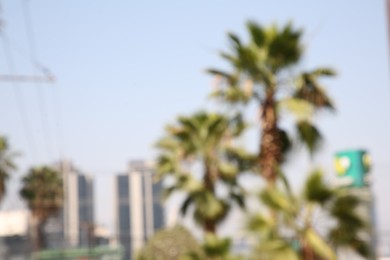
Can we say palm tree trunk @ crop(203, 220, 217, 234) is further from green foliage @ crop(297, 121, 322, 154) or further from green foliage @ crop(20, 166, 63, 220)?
green foliage @ crop(20, 166, 63, 220)

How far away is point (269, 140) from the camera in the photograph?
784 inches

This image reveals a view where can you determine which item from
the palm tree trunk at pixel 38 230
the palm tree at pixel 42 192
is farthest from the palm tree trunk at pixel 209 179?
the palm tree trunk at pixel 38 230

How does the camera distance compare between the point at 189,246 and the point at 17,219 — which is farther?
the point at 17,219

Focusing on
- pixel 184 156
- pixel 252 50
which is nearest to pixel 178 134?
pixel 184 156

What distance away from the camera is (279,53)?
2030 cm

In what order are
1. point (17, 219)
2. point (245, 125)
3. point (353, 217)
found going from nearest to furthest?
point (353, 217) → point (245, 125) → point (17, 219)

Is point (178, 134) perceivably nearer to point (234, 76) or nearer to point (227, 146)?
point (227, 146)

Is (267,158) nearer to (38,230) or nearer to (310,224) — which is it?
(310,224)

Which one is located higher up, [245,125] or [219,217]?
[245,125]

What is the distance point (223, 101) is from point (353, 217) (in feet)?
26.8

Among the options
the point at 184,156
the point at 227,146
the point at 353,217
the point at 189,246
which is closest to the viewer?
the point at 353,217

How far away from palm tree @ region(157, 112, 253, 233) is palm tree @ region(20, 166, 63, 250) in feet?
147

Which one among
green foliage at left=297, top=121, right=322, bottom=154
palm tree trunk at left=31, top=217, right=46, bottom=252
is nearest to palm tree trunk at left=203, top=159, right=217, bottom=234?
green foliage at left=297, top=121, right=322, bottom=154

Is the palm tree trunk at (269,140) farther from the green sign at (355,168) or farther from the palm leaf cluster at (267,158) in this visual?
the green sign at (355,168)
